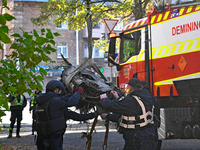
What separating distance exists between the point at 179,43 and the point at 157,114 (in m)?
2.76

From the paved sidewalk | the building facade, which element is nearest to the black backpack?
the paved sidewalk

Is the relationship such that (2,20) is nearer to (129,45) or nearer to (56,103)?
(56,103)

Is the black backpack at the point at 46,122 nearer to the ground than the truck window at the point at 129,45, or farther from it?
nearer to the ground

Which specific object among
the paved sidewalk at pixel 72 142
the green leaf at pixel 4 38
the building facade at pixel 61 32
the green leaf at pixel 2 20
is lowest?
the paved sidewalk at pixel 72 142

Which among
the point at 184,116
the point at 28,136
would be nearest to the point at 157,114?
the point at 184,116

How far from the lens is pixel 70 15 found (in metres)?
18.0

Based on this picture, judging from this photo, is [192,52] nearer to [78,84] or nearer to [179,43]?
[179,43]

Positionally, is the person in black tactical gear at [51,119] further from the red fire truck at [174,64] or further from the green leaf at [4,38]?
the red fire truck at [174,64]

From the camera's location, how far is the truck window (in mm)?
8672

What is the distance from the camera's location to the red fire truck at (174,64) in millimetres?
7332

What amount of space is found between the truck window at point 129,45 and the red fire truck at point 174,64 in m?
0.23

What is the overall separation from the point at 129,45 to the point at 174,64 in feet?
5.83

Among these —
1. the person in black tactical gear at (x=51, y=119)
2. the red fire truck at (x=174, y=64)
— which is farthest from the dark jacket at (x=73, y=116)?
the red fire truck at (x=174, y=64)

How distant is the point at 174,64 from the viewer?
25.1 ft
